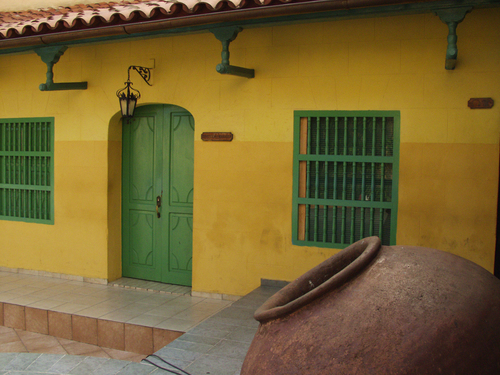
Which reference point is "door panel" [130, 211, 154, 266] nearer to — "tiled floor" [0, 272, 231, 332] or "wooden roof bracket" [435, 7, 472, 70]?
"tiled floor" [0, 272, 231, 332]

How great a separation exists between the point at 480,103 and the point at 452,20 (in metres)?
0.94

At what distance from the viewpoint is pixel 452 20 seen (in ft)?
14.9

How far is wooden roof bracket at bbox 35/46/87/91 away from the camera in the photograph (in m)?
6.26

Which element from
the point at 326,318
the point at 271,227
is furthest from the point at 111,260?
the point at 326,318

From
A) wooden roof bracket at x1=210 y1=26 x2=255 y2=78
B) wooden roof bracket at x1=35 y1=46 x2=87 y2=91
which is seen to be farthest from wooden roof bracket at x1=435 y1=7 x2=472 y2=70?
wooden roof bracket at x1=35 y1=46 x2=87 y2=91

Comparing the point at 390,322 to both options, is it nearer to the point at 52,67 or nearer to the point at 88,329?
the point at 88,329

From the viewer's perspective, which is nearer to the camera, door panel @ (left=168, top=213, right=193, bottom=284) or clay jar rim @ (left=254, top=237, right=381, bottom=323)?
clay jar rim @ (left=254, top=237, right=381, bottom=323)

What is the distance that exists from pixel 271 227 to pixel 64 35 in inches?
131

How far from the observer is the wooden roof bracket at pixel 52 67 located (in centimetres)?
626

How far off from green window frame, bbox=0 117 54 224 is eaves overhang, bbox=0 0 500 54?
4.50 ft

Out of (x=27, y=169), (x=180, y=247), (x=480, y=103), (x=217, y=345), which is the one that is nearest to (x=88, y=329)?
(x=180, y=247)

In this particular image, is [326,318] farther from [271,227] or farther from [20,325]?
[20,325]

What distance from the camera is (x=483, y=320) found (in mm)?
2404

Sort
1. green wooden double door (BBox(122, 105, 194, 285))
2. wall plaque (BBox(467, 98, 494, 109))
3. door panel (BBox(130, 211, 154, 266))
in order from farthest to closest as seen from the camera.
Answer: door panel (BBox(130, 211, 154, 266)), green wooden double door (BBox(122, 105, 194, 285)), wall plaque (BBox(467, 98, 494, 109))
